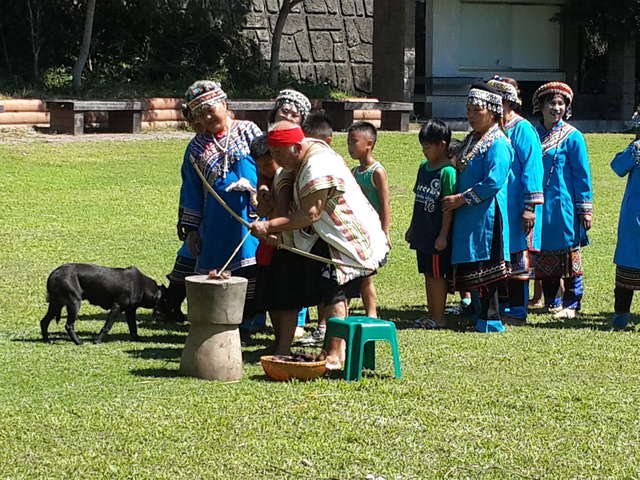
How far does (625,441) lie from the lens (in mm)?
5430

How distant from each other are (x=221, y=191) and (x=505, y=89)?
2362 mm

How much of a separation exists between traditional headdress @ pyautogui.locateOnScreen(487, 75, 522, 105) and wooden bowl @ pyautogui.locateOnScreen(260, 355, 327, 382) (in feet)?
9.76

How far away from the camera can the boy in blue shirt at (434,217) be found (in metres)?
8.14

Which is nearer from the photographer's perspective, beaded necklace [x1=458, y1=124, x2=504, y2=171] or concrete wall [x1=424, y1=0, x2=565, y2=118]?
beaded necklace [x1=458, y1=124, x2=504, y2=171]

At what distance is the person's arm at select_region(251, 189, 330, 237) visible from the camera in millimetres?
6320

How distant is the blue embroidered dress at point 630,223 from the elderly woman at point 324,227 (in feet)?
8.34

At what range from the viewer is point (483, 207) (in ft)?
26.6

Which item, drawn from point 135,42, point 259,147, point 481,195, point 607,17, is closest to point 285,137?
point 259,147

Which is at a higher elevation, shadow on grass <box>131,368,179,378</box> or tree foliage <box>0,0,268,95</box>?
tree foliage <box>0,0,268,95</box>

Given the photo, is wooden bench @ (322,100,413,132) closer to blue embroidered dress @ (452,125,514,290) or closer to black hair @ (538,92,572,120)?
black hair @ (538,92,572,120)

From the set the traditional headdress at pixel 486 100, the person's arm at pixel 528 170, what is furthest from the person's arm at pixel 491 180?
the person's arm at pixel 528 170

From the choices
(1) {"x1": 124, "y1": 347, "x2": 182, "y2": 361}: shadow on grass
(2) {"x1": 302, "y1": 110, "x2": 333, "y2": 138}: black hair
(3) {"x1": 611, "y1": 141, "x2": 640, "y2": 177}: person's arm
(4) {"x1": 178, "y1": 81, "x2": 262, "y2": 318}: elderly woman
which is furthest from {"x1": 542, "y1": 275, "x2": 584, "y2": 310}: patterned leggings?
(1) {"x1": 124, "y1": 347, "x2": 182, "y2": 361}: shadow on grass

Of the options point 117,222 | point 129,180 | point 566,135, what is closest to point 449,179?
point 566,135

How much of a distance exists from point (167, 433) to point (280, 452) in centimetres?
57
